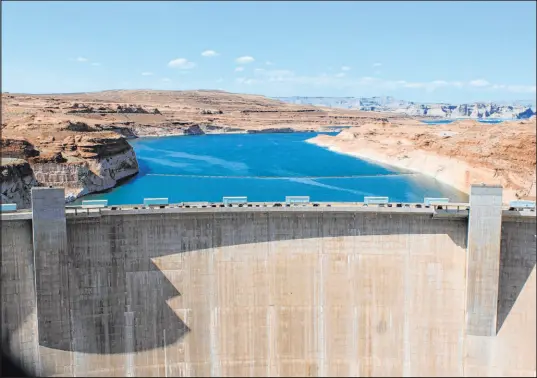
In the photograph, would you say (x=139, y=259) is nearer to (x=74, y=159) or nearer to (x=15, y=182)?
(x=15, y=182)

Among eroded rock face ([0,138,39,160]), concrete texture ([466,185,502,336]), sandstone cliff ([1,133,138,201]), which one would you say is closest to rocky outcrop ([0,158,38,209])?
sandstone cliff ([1,133,138,201])

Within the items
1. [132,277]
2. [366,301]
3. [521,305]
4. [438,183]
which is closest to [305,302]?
[366,301]

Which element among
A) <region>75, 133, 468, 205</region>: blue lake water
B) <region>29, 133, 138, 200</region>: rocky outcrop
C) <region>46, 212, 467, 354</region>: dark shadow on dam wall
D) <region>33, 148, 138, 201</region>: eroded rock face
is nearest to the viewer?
<region>46, 212, 467, 354</region>: dark shadow on dam wall

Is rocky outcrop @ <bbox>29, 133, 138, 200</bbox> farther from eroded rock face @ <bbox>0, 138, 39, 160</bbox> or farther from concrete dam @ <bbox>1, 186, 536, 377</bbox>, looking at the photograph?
concrete dam @ <bbox>1, 186, 536, 377</bbox>

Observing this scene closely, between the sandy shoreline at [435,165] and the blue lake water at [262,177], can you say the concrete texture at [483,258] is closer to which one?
the sandy shoreline at [435,165]

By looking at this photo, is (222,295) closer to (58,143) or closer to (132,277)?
(132,277)
